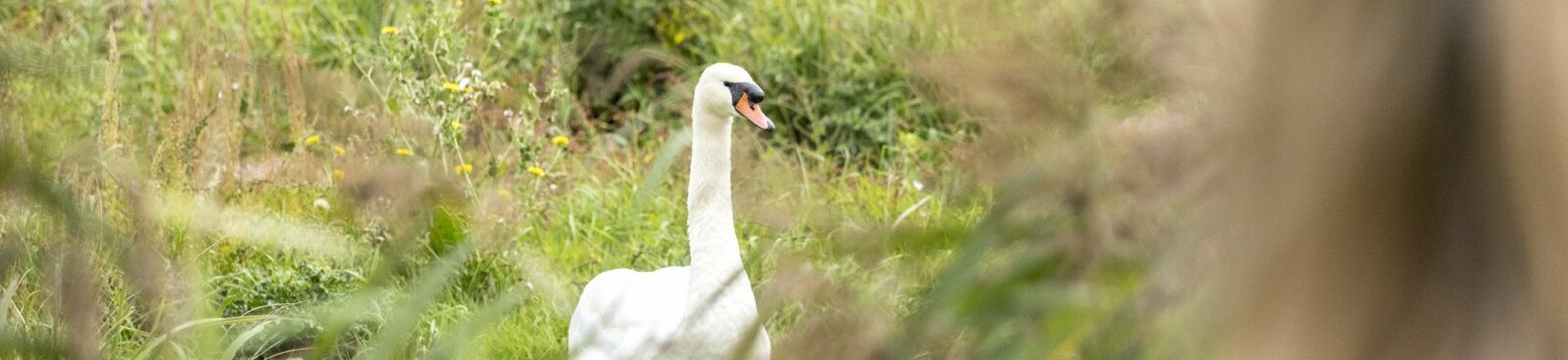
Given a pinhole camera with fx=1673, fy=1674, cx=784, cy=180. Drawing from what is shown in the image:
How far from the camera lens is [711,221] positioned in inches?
146

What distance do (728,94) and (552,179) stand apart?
115 centimetres

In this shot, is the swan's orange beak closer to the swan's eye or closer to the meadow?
the swan's eye

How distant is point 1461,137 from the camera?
67 centimetres

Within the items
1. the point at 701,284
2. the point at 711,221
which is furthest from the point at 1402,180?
the point at 711,221

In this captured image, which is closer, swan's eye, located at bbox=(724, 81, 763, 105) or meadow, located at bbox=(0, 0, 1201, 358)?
meadow, located at bbox=(0, 0, 1201, 358)

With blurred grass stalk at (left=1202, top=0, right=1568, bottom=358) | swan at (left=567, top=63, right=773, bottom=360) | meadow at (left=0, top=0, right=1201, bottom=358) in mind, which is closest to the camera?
blurred grass stalk at (left=1202, top=0, right=1568, bottom=358)

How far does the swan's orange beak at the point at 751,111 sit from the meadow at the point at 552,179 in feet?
0.63

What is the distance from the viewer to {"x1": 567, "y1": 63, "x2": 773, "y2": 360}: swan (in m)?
3.34

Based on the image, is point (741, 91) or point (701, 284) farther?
point (741, 91)

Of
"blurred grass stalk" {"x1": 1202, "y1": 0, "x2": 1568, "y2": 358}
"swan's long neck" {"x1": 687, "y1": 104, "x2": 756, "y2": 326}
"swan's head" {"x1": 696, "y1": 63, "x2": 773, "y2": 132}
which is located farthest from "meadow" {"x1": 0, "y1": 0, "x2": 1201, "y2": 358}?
"blurred grass stalk" {"x1": 1202, "y1": 0, "x2": 1568, "y2": 358}

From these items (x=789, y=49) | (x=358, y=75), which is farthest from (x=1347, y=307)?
(x=358, y=75)

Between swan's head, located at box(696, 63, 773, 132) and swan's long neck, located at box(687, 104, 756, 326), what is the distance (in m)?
0.02

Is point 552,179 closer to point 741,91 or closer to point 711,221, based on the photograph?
point 741,91

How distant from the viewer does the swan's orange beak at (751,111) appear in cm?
402
